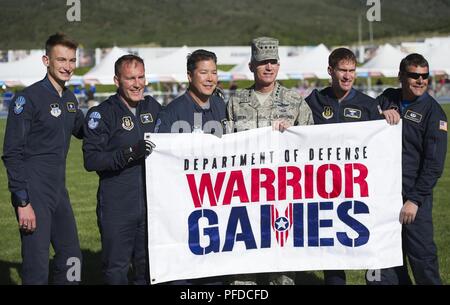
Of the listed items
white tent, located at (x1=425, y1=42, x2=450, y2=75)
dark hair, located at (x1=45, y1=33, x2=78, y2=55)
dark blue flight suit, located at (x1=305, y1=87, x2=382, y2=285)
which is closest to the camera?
dark hair, located at (x1=45, y1=33, x2=78, y2=55)

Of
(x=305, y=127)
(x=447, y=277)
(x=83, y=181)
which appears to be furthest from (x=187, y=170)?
(x=83, y=181)

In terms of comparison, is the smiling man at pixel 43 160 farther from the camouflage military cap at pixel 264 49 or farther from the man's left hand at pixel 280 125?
the man's left hand at pixel 280 125

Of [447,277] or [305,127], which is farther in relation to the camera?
[447,277]

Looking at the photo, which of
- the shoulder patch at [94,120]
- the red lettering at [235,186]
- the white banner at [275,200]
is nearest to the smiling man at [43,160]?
the shoulder patch at [94,120]

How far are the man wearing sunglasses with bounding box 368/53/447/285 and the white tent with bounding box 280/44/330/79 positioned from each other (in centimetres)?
3759

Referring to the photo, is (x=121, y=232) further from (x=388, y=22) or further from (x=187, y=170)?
(x=388, y=22)

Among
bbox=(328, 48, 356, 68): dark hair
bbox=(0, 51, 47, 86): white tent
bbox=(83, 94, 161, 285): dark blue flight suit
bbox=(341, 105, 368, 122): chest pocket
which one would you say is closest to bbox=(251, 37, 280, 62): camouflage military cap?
bbox=(328, 48, 356, 68): dark hair

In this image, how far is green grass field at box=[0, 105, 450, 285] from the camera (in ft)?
26.2

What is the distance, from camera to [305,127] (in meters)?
6.10

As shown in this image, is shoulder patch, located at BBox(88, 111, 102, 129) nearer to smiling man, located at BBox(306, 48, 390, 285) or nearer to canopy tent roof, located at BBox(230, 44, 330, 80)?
smiling man, located at BBox(306, 48, 390, 285)

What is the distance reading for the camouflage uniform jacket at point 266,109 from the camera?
611cm

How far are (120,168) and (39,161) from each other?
66 centimetres

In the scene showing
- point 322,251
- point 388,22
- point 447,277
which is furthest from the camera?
point 388,22

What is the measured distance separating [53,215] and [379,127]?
2.89 meters
